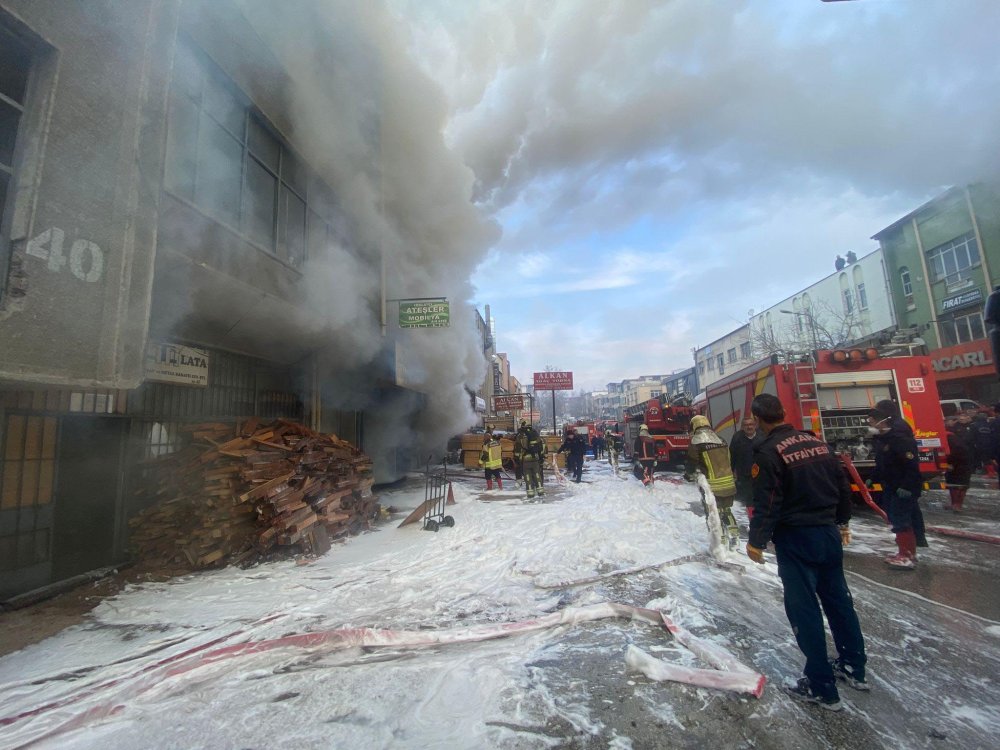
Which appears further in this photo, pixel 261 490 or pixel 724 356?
pixel 724 356

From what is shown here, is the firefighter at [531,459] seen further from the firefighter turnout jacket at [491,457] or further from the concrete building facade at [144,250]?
the concrete building facade at [144,250]

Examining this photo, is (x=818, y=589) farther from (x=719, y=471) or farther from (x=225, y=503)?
(x=225, y=503)

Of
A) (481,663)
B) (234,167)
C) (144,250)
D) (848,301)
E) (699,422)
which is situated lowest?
(481,663)

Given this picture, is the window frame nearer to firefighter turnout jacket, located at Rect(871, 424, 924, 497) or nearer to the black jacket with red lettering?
firefighter turnout jacket, located at Rect(871, 424, 924, 497)

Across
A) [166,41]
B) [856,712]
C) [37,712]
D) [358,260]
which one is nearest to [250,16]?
[166,41]

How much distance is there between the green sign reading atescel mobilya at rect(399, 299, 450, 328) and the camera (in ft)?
29.3

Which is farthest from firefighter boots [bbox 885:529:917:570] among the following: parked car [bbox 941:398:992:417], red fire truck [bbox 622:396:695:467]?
parked car [bbox 941:398:992:417]

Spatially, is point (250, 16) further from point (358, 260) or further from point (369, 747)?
point (369, 747)

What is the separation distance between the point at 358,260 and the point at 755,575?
27.8 feet

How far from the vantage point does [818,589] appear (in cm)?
232

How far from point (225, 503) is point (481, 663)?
3405 mm

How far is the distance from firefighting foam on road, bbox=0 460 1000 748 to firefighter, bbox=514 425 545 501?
13.7ft

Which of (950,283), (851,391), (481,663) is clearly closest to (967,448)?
(851,391)

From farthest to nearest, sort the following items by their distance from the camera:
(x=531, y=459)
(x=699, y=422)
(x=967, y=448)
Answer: (x=531, y=459)
(x=967, y=448)
(x=699, y=422)
